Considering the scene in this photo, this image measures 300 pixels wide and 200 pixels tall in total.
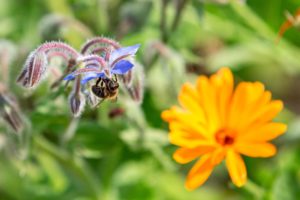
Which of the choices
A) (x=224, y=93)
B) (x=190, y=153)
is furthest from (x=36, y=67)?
(x=224, y=93)

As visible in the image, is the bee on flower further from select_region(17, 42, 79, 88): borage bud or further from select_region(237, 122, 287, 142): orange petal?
select_region(237, 122, 287, 142): orange petal

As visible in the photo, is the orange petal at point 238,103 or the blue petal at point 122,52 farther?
the orange petal at point 238,103

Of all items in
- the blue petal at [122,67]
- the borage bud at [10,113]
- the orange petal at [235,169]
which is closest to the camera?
the blue petal at [122,67]

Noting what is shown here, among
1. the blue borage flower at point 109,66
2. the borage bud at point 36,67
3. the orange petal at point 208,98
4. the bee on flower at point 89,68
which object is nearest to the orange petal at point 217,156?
the orange petal at point 208,98

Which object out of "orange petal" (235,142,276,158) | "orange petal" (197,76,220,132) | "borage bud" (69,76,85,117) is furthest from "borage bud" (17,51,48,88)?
"orange petal" (235,142,276,158)

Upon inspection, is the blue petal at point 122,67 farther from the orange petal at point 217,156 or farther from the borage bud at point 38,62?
the orange petal at point 217,156

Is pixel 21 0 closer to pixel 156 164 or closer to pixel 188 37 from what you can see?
pixel 188 37

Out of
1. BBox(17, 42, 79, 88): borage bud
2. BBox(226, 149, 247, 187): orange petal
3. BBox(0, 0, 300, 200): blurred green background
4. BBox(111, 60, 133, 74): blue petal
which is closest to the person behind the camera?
BBox(111, 60, 133, 74): blue petal
